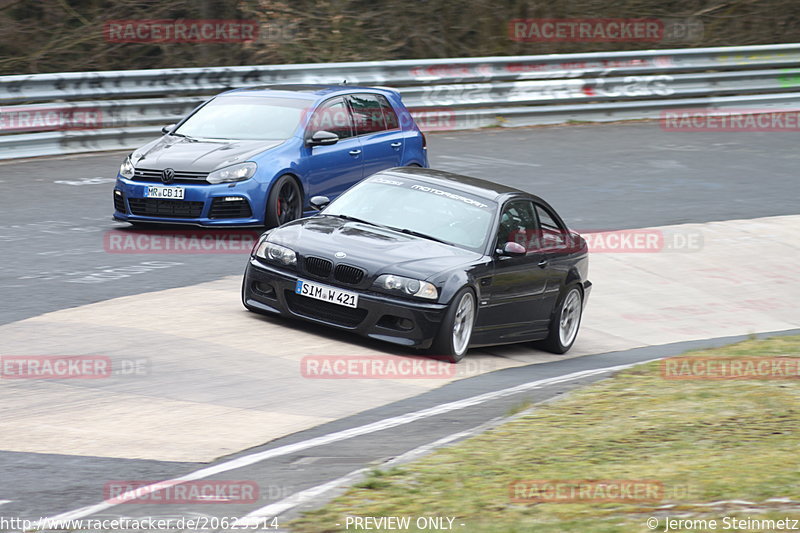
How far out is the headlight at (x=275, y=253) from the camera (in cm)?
1021

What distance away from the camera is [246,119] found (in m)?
14.8

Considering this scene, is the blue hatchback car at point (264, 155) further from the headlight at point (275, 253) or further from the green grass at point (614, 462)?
the green grass at point (614, 462)

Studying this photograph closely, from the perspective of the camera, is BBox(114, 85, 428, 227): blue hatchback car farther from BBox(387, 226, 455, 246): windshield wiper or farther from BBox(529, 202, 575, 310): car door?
BBox(529, 202, 575, 310): car door

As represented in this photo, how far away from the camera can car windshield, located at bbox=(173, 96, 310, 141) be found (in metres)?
14.6

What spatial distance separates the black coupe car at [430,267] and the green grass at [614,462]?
1.56 meters

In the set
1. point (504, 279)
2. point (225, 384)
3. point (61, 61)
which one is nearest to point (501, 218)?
A: point (504, 279)

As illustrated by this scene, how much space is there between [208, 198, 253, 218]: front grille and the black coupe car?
8.45ft


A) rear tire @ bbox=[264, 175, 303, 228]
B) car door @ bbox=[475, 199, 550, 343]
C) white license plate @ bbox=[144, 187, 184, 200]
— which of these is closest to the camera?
car door @ bbox=[475, 199, 550, 343]

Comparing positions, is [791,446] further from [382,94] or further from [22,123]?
[22,123]

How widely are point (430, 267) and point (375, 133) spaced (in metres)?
6.34

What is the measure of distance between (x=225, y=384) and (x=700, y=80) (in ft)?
65.3

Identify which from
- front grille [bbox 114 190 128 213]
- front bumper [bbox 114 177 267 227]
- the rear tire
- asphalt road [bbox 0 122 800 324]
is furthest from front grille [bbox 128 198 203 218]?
the rear tire

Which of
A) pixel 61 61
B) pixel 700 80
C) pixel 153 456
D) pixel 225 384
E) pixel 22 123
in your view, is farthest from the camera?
pixel 700 80

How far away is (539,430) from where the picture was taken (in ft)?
24.1
